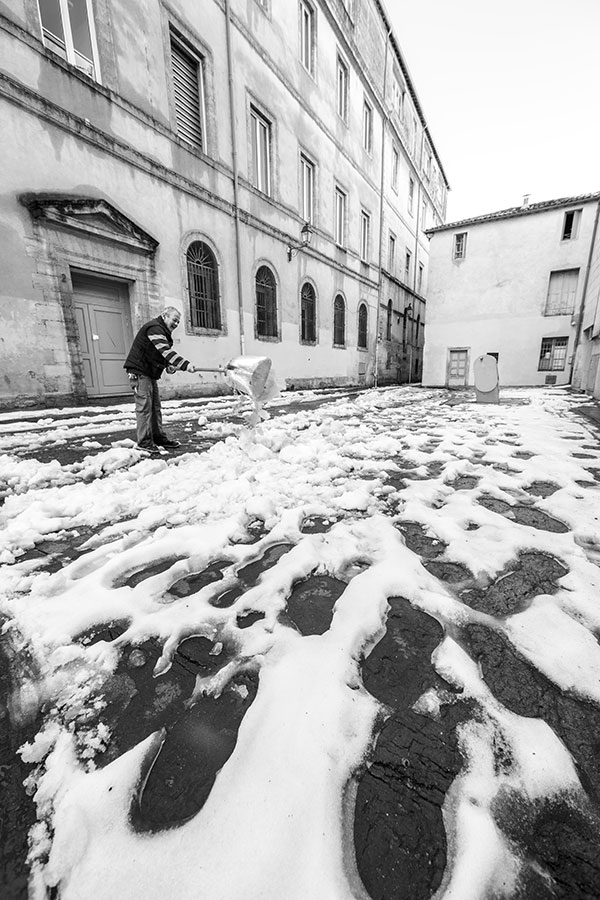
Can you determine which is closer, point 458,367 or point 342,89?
point 342,89

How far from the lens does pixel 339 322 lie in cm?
1563

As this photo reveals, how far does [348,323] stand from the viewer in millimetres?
16031

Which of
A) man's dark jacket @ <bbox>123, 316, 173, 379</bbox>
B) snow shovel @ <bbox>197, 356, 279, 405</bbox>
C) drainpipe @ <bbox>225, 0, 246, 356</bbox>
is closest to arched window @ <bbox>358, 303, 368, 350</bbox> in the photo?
drainpipe @ <bbox>225, 0, 246, 356</bbox>

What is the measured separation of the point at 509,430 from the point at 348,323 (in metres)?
11.8

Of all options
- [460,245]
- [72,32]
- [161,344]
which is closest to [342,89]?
[460,245]

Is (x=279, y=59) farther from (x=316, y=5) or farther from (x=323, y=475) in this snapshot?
(x=323, y=475)

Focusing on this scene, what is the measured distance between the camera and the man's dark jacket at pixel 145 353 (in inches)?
162

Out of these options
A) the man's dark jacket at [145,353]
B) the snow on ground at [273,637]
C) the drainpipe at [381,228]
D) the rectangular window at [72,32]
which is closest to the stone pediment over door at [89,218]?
the rectangular window at [72,32]

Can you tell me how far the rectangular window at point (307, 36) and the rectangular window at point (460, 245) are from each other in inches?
369

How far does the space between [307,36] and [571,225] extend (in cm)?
1279

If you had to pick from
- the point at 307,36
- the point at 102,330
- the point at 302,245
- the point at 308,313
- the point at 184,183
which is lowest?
the point at 102,330

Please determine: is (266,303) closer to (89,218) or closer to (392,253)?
(89,218)

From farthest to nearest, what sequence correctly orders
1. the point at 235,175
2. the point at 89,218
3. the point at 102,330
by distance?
the point at 235,175 < the point at 102,330 < the point at 89,218

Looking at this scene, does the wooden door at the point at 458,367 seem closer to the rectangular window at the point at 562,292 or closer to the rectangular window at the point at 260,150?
the rectangular window at the point at 562,292
